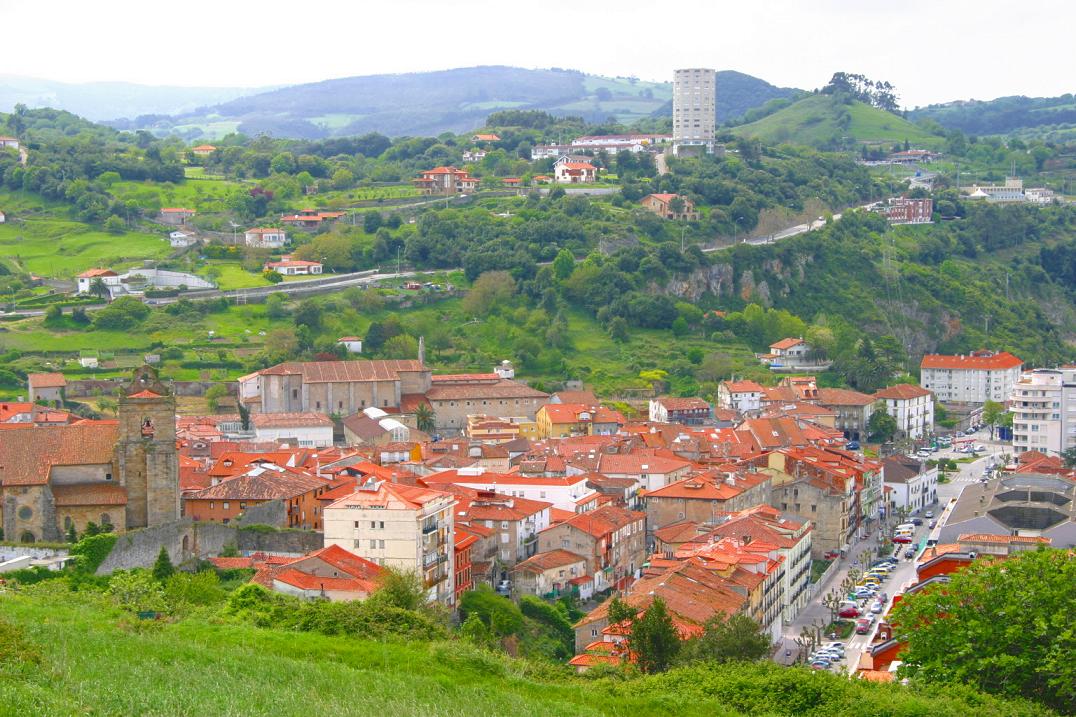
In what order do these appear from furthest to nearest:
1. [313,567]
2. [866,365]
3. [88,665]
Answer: [866,365] → [313,567] → [88,665]

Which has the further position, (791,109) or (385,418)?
(791,109)

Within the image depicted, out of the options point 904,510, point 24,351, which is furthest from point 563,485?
point 24,351

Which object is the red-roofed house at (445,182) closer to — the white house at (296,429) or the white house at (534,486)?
the white house at (296,429)

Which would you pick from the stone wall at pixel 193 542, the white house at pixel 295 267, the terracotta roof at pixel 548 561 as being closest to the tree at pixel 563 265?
the white house at pixel 295 267

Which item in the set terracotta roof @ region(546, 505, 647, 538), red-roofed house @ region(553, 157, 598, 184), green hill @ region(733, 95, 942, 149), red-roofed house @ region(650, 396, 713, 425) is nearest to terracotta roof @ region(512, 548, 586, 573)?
terracotta roof @ region(546, 505, 647, 538)

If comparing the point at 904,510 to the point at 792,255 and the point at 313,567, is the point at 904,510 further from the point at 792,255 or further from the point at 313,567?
the point at 792,255

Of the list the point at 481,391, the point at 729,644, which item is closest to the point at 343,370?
the point at 481,391

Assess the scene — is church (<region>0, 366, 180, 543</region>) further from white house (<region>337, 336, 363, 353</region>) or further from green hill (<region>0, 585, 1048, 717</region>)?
white house (<region>337, 336, 363, 353</region>)
